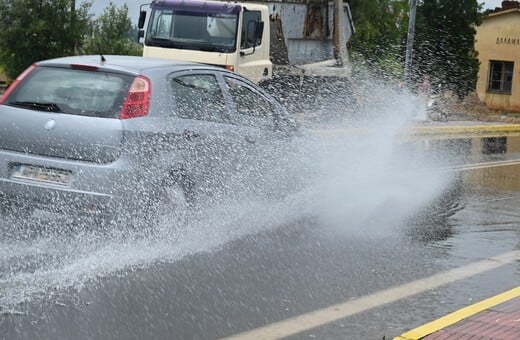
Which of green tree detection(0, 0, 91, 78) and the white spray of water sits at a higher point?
green tree detection(0, 0, 91, 78)

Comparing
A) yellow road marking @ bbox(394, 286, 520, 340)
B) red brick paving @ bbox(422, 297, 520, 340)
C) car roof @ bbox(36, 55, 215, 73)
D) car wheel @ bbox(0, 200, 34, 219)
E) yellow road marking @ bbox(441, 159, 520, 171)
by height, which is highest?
car roof @ bbox(36, 55, 215, 73)

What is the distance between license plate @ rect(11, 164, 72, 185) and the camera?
23.8ft

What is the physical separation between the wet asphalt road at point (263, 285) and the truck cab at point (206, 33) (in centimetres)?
993

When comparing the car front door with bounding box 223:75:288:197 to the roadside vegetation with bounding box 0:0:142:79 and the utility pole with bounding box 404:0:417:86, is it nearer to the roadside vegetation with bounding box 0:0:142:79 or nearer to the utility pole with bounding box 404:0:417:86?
the roadside vegetation with bounding box 0:0:142:79

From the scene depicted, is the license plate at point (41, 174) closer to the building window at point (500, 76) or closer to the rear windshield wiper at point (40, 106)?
the rear windshield wiper at point (40, 106)

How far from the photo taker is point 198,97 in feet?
26.8

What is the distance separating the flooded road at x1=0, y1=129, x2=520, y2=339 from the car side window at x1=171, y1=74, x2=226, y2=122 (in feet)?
2.63

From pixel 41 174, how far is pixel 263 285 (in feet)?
6.37

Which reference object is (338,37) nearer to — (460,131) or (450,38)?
(460,131)

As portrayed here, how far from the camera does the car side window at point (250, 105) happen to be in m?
8.64

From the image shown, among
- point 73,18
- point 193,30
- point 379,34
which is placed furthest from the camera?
point 379,34

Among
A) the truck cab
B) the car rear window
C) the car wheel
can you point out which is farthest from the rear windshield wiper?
the truck cab

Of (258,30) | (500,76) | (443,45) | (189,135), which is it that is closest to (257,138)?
(189,135)

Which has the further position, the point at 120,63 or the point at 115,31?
the point at 115,31
